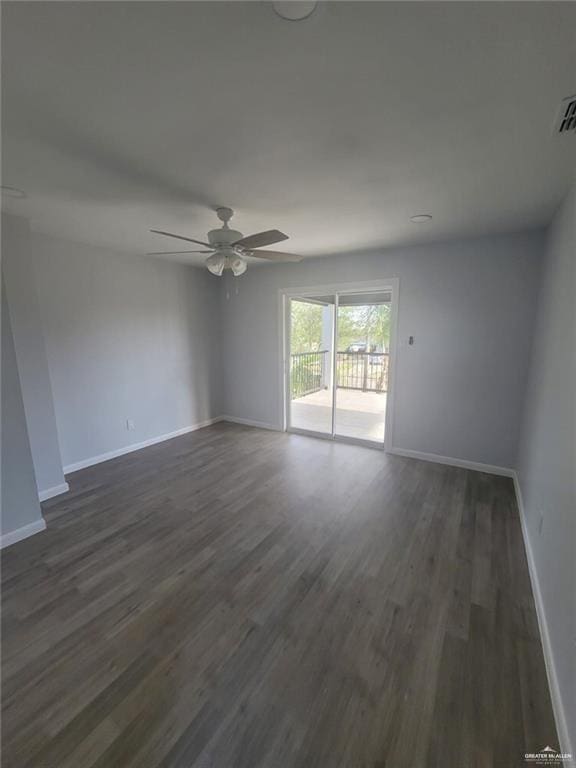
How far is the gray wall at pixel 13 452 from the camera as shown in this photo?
226 cm

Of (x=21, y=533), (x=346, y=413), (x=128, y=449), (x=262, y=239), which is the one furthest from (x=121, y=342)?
(x=346, y=413)

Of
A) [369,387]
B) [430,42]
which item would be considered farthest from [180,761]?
[369,387]

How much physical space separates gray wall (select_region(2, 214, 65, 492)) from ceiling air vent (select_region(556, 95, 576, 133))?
363 cm

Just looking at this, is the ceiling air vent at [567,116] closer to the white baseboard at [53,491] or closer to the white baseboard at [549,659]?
the white baseboard at [549,659]

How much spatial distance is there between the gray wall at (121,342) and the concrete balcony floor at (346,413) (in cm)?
177

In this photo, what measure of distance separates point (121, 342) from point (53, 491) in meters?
1.79

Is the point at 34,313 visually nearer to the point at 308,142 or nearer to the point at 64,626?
the point at 64,626

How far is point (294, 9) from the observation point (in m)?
0.89

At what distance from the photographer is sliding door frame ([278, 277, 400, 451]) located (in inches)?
147

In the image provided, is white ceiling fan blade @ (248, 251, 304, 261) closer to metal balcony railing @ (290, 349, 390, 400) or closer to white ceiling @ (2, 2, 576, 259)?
white ceiling @ (2, 2, 576, 259)

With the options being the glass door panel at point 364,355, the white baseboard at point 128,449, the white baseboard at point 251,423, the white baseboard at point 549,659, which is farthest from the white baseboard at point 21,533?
the glass door panel at point 364,355

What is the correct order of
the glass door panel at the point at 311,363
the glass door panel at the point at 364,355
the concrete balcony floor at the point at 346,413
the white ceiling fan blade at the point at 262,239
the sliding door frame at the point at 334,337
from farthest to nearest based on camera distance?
the glass door panel at the point at 311,363, the concrete balcony floor at the point at 346,413, the glass door panel at the point at 364,355, the sliding door frame at the point at 334,337, the white ceiling fan blade at the point at 262,239

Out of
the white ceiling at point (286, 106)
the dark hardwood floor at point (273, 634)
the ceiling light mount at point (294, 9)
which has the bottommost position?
the dark hardwood floor at point (273, 634)

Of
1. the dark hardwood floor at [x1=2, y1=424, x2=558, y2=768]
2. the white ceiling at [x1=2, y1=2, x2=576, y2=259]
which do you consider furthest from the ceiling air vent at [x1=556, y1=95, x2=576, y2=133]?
the dark hardwood floor at [x1=2, y1=424, x2=558, y2=768]
